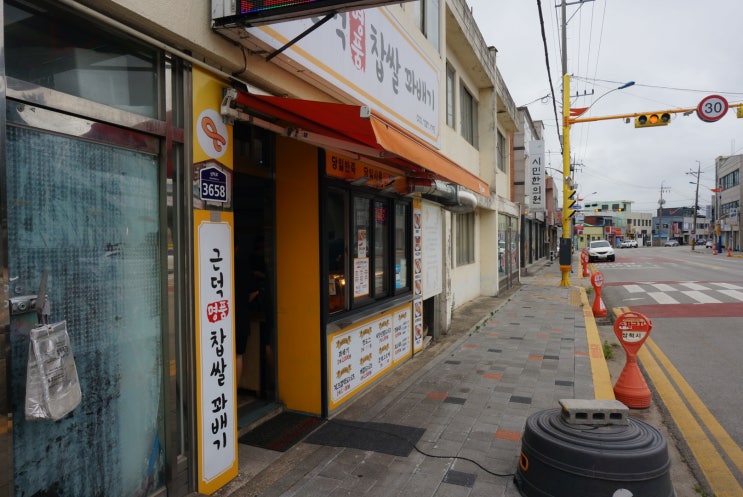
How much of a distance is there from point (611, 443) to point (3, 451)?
348 cm

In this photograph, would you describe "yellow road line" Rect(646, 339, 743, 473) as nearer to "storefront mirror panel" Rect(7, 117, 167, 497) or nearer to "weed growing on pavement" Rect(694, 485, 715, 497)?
"weed growing on pavement" Rect(694, 485, 715, 497)

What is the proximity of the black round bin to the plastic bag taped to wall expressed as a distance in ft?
9.64

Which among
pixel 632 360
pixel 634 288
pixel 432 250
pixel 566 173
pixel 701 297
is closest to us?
pixel 632 360

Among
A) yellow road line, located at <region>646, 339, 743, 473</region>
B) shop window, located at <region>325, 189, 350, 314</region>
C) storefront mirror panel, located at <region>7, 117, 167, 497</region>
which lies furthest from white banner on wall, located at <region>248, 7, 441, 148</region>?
yellow road line, located at <region>646, 339, 743, 473</region>

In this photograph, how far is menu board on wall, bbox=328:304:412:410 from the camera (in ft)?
16.9

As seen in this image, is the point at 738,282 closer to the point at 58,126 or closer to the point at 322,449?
the point at 322,449

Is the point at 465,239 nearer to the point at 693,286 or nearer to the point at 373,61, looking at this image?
the point at 373,61

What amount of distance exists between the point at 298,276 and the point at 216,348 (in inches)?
63.6

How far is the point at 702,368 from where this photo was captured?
7062mm

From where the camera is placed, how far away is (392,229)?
22.1 feet

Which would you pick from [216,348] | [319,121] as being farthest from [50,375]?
[319,121]

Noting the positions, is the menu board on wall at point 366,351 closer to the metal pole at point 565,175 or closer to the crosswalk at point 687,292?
the crosswalk at point 687,292

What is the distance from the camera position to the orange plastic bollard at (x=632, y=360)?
5496 mm

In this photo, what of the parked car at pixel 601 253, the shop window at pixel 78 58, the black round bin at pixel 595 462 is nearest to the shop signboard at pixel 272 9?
the shop window at pixel 78 58
